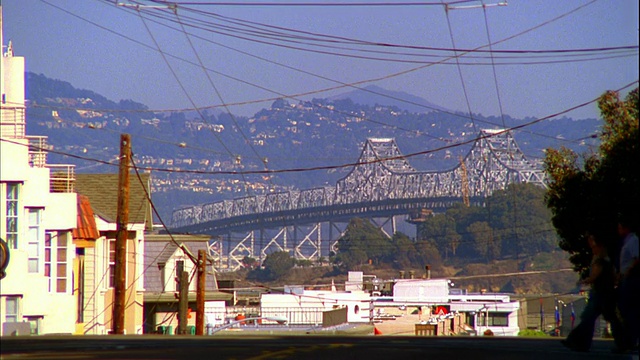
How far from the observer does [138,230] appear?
44.3m

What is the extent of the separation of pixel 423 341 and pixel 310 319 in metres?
41.7

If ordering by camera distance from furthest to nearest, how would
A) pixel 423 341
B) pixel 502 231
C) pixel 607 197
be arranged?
1. pixel 502 231
2. pixel 607 197
3. pixel 423 341

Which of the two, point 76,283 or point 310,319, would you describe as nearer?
point 76,283

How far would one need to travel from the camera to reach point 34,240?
35969mm

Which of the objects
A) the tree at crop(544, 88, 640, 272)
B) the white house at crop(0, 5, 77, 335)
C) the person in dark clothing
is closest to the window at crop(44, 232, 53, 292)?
the white house at crop(0, 5, 77, 335)

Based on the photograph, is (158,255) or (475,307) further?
(475,307)

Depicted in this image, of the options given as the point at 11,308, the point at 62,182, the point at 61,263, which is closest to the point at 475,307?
the point at 62,182

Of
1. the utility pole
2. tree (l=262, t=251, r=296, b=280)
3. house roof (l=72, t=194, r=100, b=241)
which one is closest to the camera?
house roof (l=72, t=194, r=100, b=241)

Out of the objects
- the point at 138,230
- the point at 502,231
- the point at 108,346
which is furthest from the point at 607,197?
the point at 502,231

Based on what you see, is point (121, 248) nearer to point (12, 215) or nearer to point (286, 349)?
point (12, 215)

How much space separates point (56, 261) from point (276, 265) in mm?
153996

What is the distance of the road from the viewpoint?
15.0 meters

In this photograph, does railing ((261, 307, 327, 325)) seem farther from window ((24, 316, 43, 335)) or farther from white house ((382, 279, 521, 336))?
window ((24, 316, 43, 335))

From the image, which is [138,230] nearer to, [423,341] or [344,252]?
[423,341]
